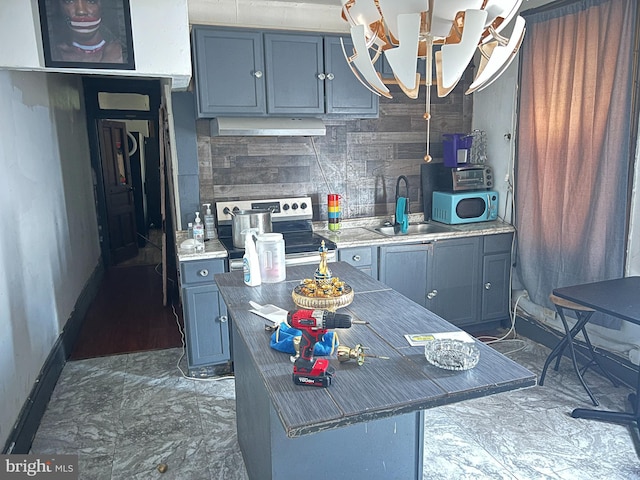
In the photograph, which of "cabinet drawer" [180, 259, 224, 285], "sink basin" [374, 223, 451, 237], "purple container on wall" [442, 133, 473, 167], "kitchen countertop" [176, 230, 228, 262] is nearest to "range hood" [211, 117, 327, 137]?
"kitchen countertop" [176, 230, 228, 262]

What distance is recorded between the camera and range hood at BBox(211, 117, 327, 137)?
3.12m

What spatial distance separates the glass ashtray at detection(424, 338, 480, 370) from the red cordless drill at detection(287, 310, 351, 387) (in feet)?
0.87

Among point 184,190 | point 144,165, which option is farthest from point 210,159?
point 144,165

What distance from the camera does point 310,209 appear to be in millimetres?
3703

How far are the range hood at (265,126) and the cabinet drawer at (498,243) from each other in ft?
4.92

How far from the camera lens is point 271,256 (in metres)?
2.26

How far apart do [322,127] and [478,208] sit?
144cm

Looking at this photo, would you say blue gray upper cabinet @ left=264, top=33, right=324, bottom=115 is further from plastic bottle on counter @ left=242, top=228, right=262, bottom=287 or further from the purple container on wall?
plastic bottle on counter @ left=242, top=228, right=262, bottom=287

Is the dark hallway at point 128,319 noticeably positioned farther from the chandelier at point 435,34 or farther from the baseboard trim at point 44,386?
the chandelier at point 435,34

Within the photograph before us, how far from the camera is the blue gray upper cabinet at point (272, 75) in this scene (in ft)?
Answer: 10.0

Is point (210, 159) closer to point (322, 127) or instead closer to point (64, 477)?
point (322, 127)

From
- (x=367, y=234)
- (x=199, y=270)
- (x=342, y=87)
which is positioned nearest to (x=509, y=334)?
(x=367, y=234)

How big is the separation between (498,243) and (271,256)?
6.95 ft

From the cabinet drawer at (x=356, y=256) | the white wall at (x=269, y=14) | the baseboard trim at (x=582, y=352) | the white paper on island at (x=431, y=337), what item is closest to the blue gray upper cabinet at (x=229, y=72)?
the white wall at (x=269, y=14)
